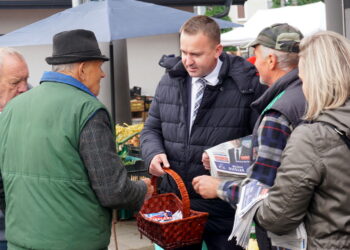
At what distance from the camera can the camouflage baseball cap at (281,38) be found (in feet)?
9.56

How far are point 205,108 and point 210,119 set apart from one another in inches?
2.8

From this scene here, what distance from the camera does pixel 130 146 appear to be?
259 inches

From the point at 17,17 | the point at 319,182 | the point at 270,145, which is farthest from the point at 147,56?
the point at 319,182

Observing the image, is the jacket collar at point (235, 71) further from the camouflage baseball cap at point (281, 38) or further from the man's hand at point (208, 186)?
the man's hand at point (208, 186)

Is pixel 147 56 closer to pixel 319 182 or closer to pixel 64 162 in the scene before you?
pixel 64 162

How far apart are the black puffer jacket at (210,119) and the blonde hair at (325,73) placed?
1069 millimetres

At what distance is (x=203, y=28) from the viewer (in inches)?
137

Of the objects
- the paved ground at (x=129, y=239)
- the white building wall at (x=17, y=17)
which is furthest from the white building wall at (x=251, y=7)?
the paved ground at (x=129, y=239)

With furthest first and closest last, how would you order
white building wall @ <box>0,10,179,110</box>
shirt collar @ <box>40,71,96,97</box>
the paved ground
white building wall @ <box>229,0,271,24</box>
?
white building wall @ <box>229,0,271,24</box>, white building wall @ <box>0,10,179,110</box>, the paved ground, shirt collar @ <box>40,71,96,97</box>

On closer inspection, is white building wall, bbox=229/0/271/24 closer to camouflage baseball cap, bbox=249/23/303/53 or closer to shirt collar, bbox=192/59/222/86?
shirt collar, bbox=192/59/222/86

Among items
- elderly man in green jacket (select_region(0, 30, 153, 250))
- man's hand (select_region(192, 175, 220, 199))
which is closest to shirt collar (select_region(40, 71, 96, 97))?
elderly man in green jacket (select_region(0, 30, 153, 250))

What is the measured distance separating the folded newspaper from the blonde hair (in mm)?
404

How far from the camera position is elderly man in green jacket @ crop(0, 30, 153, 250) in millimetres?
2672

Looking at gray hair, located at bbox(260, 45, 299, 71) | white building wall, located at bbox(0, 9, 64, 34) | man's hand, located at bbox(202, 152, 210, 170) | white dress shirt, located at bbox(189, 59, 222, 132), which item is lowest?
man's hand, located at bbox(202, 152, 210, 170)
